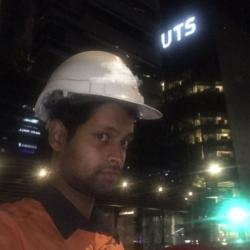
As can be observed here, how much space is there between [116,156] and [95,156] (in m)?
0.09

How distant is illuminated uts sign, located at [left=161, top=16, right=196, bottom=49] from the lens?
85.1ft

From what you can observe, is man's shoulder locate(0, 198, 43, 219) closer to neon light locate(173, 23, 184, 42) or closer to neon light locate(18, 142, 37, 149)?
neon light locate(173, 23, 184, 42)

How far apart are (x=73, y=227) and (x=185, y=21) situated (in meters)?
26.9

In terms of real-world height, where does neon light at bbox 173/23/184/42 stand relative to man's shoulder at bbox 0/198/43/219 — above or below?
above

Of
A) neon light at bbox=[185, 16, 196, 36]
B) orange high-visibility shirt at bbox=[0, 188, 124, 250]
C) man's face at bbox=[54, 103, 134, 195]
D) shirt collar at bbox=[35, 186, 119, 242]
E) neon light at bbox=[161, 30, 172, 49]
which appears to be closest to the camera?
orange high-visibility shirt at bbox=[0, 188, 124, 250]

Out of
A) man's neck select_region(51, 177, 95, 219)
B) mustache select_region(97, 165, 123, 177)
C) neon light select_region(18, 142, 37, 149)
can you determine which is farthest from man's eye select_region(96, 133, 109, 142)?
neon light select_region(18, 142, 37, 149)

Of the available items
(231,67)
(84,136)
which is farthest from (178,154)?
(84,136)

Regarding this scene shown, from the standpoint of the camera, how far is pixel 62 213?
127cm

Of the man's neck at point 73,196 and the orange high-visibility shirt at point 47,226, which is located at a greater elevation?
the man's neck at point 73,196

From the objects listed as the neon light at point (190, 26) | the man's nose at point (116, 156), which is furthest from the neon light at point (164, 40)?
the man's nose at point (116, 156)

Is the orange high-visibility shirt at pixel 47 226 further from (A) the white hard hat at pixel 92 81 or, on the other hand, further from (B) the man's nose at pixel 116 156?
(A) the white hard hat at pixel 92 81

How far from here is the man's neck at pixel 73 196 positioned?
1372mm

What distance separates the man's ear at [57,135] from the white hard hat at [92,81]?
5.5 inches

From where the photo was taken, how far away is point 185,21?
86.4 ft
